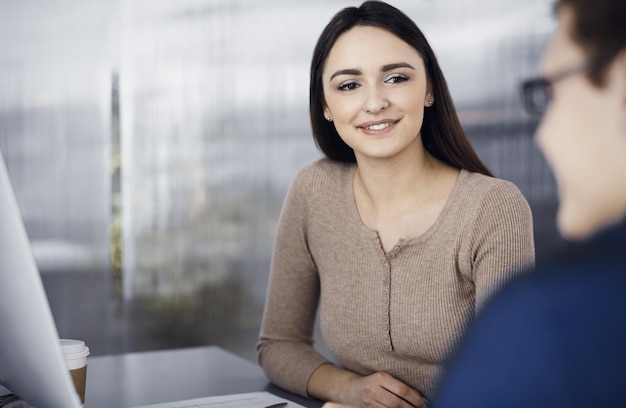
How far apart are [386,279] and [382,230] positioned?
5.1 inches

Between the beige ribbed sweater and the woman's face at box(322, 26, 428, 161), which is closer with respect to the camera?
the beige ribbed sweater

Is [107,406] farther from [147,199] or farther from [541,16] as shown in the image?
[541,16]

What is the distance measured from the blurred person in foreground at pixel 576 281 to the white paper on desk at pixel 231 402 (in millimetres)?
824

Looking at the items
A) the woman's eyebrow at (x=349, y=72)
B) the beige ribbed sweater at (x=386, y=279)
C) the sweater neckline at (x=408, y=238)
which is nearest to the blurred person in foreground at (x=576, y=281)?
Answer: the beige ribbed sweater at (x=386, y=279)

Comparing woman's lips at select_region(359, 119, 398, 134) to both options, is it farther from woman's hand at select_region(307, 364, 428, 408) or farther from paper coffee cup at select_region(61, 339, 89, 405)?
paper coffee cup at select_region(61, 339, 89, 405)

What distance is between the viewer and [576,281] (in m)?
0.48

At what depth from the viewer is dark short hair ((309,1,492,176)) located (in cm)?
175

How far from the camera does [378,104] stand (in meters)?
1.72

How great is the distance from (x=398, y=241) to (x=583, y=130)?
3.90 ft

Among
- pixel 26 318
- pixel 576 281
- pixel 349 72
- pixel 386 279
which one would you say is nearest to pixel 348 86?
pixel 349 72

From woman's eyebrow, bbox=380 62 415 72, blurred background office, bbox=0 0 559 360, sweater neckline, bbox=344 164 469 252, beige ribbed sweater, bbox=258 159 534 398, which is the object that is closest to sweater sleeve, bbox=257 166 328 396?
beige ribbed sweater, bbox=258 159 534 398

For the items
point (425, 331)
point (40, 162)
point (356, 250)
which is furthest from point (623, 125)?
point (40, 162)

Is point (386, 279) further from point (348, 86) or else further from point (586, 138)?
point (586, 138)

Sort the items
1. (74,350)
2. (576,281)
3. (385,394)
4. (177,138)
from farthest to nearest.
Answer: (177,138)
(385,394)
(74,350)
(576,281)
